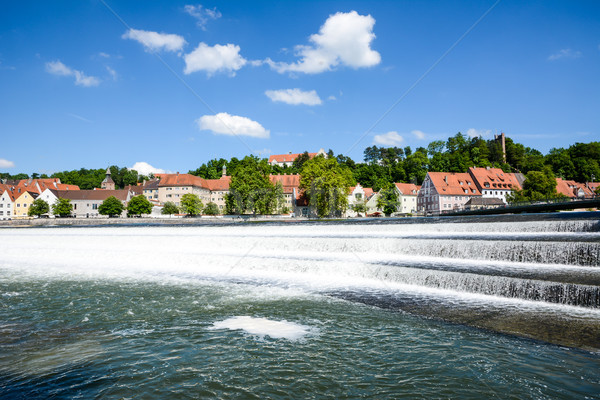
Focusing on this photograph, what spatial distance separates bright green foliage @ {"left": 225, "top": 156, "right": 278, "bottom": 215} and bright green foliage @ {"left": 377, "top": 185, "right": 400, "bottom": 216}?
34265 mm

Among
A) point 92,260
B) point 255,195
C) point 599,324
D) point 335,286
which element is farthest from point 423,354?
point 255,195

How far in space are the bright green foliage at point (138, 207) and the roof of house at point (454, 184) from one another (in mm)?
71497

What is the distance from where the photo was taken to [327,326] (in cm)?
984

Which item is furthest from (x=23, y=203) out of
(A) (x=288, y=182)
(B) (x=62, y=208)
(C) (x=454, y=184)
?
(C) (x=454, y=184)

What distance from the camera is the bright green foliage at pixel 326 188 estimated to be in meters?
64.9

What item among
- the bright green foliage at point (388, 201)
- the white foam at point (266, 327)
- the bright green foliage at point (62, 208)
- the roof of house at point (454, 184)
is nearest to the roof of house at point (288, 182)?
the bright green foliage at point (388, 201)

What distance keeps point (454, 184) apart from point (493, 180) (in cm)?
1090

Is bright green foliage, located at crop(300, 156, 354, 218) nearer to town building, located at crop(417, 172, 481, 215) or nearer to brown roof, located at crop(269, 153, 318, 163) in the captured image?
town building, located at crop(417, 172, 481, 215)

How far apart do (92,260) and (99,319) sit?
14.9 metres

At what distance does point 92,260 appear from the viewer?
23641 mm

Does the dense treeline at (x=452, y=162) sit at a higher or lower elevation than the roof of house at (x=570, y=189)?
higher

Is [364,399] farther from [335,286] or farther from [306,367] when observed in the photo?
[335,286]

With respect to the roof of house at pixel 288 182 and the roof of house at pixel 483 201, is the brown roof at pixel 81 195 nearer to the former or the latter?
the roof of house at pixel 288 182

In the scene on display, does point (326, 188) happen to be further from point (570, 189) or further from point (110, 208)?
point (570, 189)
